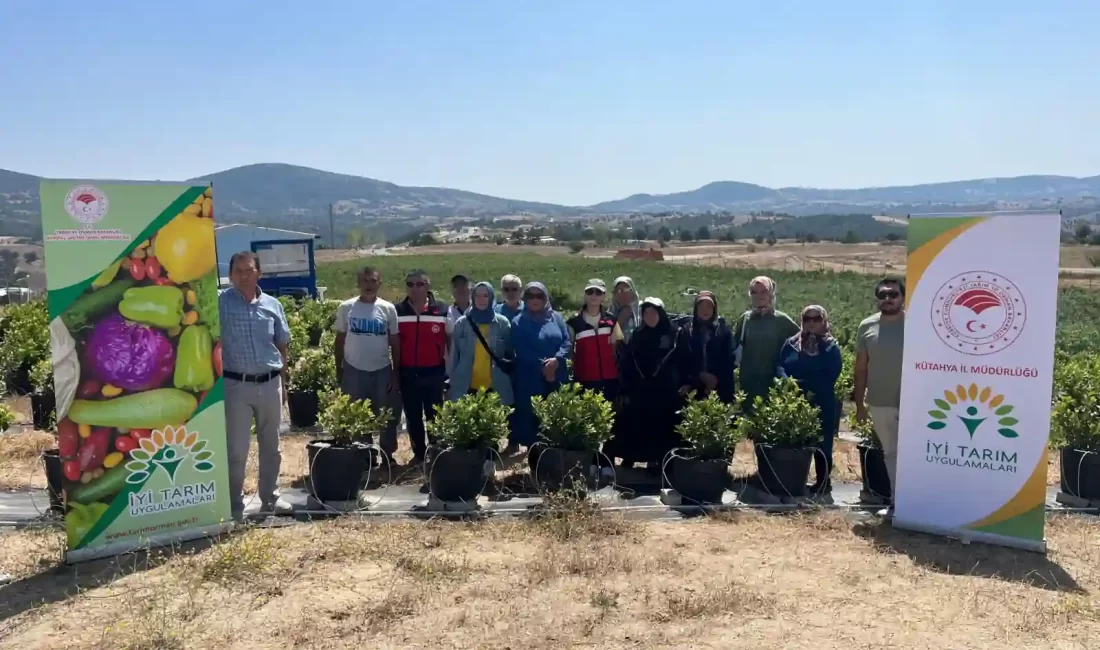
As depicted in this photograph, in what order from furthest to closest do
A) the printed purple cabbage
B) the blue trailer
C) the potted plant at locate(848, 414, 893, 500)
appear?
the blue trailer
the potted plant at locate(848, 414, 893, 500)
the printed purple cabbage

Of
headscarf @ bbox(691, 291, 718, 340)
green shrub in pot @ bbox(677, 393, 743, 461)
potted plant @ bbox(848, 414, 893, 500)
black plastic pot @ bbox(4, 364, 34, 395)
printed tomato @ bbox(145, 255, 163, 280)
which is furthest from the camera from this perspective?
black plastic pot @ bbox(4, 364, 34, 395)

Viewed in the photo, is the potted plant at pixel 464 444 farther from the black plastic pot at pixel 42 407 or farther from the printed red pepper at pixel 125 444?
the black plastic pot at pixel 42 407

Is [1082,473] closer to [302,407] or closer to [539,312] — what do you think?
[539,312]

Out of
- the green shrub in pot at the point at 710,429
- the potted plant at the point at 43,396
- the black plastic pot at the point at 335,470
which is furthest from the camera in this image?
the potted plant at the point at 43,396

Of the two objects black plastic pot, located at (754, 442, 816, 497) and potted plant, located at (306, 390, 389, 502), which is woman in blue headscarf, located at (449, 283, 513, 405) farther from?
black plastic pot, located at (754, 442, 816, 497)

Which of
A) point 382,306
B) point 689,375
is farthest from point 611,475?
point 382,306

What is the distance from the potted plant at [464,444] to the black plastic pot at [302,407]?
3.48 metres

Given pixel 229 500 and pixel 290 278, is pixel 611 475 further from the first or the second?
pixel 290 278

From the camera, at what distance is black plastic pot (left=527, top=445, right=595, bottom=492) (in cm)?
596

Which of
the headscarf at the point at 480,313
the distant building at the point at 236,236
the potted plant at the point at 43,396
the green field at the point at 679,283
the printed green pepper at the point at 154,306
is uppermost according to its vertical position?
the distant building at the point at 236,236

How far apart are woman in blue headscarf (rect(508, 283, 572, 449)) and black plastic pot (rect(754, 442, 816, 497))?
172cm

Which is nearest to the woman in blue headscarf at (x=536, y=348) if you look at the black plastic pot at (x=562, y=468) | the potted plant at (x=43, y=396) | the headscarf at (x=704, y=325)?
the black plastic pot at (x=562, y=468)

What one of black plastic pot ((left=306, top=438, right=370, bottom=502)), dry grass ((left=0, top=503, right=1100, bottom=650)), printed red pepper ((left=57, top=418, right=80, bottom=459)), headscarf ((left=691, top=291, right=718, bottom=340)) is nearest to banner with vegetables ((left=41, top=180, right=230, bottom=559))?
printed red pepper ((left=57, top=418, right=80, bottom=459))

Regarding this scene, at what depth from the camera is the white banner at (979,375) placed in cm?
504
